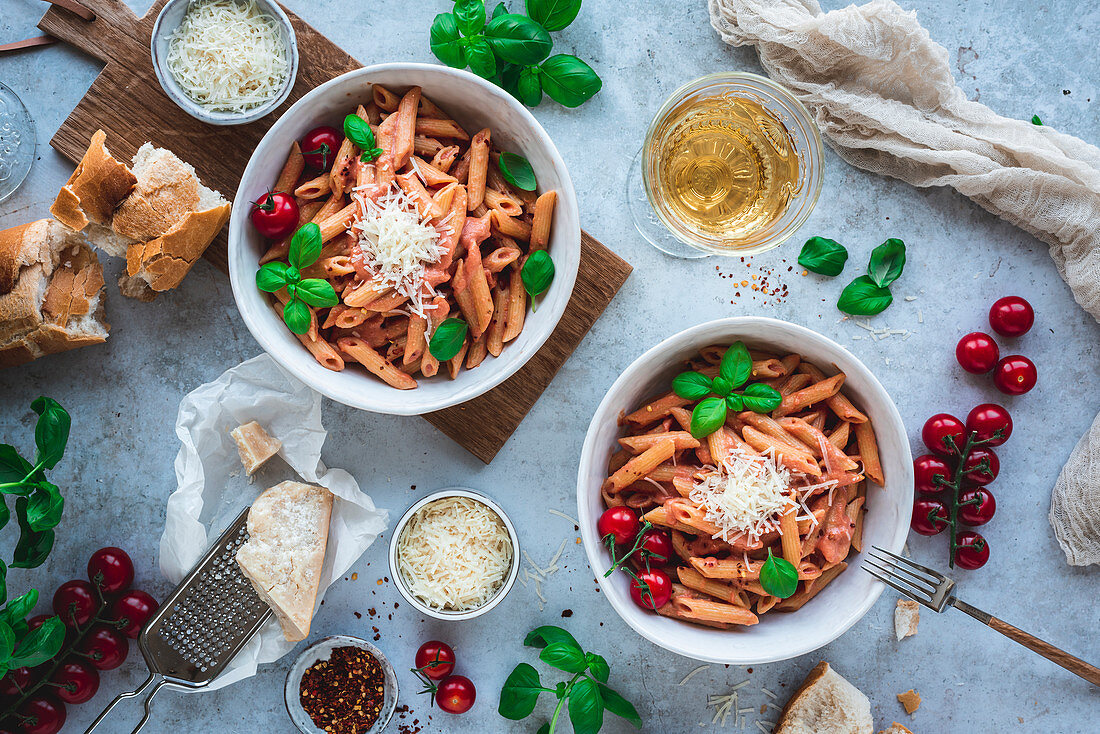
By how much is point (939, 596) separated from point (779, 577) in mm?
539

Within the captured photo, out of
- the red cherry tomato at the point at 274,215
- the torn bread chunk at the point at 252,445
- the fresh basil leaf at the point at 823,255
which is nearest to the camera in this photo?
the red cherry tomato at the point at 274,215

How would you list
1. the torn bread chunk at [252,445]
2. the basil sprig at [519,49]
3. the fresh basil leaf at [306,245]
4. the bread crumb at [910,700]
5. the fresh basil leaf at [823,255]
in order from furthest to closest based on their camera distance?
the bread crumb at [910,700], the fresh basil leaf at [823,255], the torn bread chunk at [252,445], the basil sprig at [519,49], the fresh basil leaf at [306,245]

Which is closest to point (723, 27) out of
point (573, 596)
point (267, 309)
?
point (267, 309)

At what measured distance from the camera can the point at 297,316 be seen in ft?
6.81

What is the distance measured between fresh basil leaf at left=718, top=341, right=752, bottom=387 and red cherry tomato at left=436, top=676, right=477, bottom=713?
1.33 metres

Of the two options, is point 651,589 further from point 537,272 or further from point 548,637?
point 537,272

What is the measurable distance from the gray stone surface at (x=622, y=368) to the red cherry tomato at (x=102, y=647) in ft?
0.37

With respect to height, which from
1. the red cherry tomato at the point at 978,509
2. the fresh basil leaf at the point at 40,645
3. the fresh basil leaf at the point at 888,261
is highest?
the fresh basil leaf at the point at 888,261

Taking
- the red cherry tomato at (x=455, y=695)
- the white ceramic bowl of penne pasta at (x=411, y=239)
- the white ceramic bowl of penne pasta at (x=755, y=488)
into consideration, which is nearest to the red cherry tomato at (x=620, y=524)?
the white ceramic bowl of penne pasta at (x=755, y=488)

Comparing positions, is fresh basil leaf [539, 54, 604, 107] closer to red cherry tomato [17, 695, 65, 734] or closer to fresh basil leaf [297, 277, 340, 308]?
fresh basil leaf [297, 277, 340, 308]

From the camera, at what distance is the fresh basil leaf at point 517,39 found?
230cm

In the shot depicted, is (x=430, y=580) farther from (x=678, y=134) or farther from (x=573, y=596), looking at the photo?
(x=678, y=134)

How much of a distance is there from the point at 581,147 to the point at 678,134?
0.32 m

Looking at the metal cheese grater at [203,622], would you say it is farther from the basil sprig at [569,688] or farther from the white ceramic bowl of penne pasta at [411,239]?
the basil sprig at [569,688]
